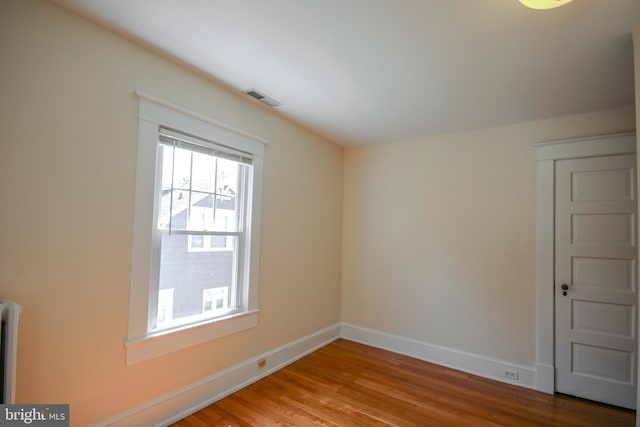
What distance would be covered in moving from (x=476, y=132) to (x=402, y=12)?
85.1 inches

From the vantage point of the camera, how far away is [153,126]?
216 centimetres

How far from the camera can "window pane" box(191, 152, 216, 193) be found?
2.48 meters

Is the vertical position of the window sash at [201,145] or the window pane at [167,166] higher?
the window sash at [201,145]

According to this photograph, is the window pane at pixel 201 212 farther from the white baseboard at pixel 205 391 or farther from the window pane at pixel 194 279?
the white baseboard at pixel 205 391

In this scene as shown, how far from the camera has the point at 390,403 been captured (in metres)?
2.60

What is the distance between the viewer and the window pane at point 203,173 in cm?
248

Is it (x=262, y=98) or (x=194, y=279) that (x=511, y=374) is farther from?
(x=262, y=98)

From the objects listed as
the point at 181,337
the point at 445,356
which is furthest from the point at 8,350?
the point at 445,356

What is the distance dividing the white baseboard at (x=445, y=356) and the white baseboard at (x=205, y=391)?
2.93ft

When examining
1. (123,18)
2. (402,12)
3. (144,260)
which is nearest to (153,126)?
(123,18)

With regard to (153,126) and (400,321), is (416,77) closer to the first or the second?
(153,126)

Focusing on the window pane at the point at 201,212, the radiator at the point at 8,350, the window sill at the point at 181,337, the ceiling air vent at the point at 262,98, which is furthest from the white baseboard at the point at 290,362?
the ceiling air vent at the point at 262,98

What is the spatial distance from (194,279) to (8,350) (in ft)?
3.77

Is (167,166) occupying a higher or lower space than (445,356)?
higher
